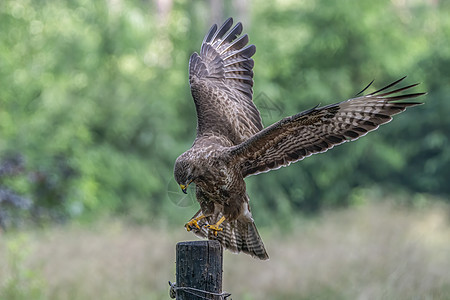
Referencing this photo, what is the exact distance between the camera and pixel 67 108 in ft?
44.3

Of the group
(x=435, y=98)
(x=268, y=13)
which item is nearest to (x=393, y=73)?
(x=435, y=98)

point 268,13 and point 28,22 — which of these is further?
point 268,13

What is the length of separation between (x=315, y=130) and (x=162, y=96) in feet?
37.0

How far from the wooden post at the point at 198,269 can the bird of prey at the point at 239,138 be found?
715mm

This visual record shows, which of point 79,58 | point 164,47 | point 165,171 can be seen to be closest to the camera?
point 79,58

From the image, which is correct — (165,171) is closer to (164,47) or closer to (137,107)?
(137,107)

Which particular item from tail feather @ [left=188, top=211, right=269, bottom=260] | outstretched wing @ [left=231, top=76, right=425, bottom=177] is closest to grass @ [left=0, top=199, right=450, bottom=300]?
tail feather @ [left=188, top=211, right=269, bottom=260]

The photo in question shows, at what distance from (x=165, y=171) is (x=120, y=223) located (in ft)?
11.7

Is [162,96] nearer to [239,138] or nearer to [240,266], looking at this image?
[240,266]

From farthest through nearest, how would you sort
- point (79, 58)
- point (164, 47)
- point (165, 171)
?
point (164, 47) < point (165, 171) < point (79, 58)

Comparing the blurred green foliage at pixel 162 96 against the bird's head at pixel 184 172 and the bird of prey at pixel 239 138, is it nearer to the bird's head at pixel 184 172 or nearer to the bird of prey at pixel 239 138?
the bird of prey at pixel 239 138

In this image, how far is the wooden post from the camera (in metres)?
3.77

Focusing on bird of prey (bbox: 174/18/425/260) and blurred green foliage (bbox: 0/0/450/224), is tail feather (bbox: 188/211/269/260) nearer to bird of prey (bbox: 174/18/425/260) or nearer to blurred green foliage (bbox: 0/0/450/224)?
bird of prey (bbox: 174/18/425/260)

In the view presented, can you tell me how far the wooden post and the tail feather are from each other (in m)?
1.11
